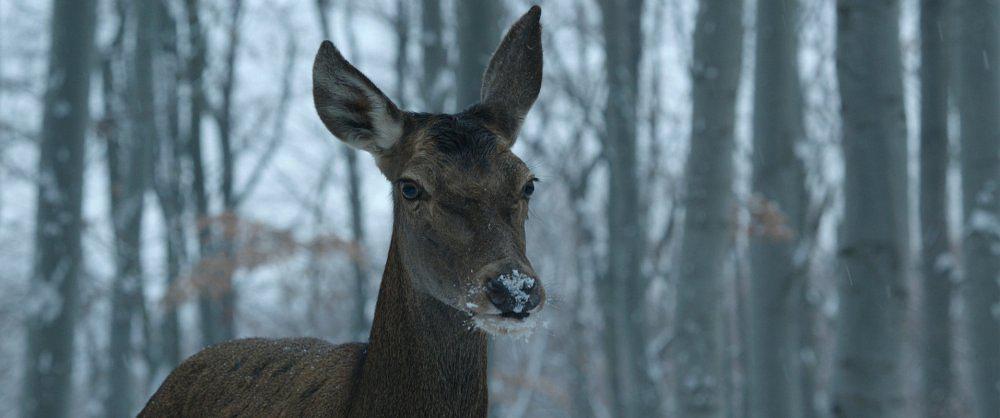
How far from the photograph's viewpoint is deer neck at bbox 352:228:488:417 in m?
3.80

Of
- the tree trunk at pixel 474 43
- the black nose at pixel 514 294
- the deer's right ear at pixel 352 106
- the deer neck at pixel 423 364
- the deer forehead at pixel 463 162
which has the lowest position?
the deer neck at pixel 423 364

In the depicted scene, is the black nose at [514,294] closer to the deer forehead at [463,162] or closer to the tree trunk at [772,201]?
the deer forehead at [463,162]

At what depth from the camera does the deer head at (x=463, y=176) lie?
3.45 meters

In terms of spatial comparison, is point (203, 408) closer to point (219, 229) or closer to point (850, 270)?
point (850, 270)

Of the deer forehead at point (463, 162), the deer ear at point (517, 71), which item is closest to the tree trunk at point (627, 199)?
the deer ear at point (517, 71)

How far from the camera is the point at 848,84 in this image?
19.6ft

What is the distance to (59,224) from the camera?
8.81 metres

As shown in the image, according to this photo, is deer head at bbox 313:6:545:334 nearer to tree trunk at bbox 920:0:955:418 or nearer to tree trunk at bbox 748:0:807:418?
tree trunk at bbox 748:0:807:418

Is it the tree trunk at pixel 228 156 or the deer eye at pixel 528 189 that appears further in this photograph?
the tree trunk at pixel 228 156

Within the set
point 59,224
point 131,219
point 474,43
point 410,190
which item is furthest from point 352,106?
point 131,219

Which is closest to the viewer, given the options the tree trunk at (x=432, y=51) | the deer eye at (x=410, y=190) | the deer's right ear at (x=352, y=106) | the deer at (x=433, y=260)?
the deer at (x=433, y=260)

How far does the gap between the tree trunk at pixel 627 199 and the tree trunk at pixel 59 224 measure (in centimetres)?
708

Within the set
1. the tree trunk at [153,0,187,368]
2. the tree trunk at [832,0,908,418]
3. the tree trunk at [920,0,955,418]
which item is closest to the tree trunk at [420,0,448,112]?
the tree trunk at [153,0,187,368]

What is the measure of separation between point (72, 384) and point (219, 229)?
7008 millimetres
